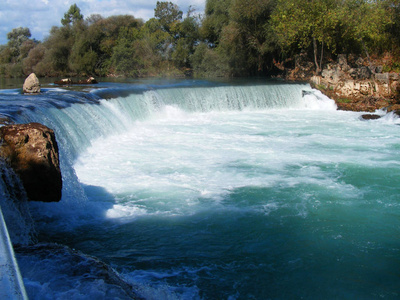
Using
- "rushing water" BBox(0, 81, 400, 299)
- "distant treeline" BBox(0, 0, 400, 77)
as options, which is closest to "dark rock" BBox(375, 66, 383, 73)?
"distant treeline" BBox(0, 0, 400, 77)

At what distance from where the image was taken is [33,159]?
4871mm

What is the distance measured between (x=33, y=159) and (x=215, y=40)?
29.9m

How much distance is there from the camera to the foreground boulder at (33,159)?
15.9ft

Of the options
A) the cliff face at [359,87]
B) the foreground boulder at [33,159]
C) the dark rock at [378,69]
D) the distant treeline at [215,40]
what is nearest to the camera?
the foreground boulder at [33,159]

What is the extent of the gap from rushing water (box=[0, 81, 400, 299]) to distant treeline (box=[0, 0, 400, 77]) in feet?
34.8

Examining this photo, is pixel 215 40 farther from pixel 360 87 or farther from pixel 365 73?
pixel 360 87

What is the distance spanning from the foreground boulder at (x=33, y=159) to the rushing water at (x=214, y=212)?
66cm

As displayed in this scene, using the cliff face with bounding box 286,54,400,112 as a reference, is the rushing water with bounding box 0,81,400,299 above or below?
below

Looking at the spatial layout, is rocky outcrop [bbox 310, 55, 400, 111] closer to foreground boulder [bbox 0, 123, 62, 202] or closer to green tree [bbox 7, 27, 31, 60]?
foreground boulder [bbox 0, 123, 62, 202]

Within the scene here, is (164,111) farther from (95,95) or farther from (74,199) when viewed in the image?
(74,199)

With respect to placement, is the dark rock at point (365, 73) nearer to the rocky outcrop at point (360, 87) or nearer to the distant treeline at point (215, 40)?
the rocky outcrop at point (360, 87)

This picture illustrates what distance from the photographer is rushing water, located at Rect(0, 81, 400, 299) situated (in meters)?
4.12

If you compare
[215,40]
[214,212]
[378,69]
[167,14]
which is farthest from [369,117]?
[167,14]

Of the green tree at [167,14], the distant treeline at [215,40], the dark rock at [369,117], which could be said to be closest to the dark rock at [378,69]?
the distant treeline at [215,40]
